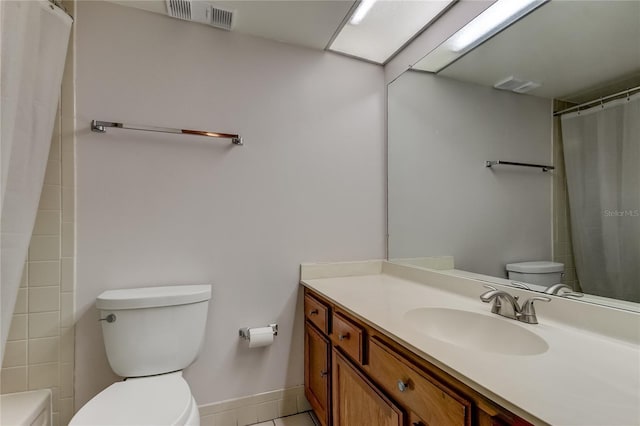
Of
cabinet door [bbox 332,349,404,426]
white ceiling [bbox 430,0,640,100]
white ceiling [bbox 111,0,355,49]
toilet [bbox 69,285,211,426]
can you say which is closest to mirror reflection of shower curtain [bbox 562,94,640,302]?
white ceiling [bbox 430,0,640,100]

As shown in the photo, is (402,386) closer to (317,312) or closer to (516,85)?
(317,312)

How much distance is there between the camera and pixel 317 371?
155 cm

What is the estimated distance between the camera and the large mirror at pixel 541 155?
3.10 feet

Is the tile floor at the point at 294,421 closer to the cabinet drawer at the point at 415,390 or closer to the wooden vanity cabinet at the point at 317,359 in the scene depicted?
the wooden vanity cabinet at the point at 317,359

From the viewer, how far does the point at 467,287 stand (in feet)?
4.43

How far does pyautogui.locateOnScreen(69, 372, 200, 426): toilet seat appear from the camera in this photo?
0.98 m

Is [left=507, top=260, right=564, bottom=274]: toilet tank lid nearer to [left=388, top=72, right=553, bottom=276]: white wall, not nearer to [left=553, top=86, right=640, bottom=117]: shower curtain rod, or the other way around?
[left=388, top=72, right=553, bottom=276]: white wall

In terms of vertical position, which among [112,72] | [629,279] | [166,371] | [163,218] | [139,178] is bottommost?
[166,371]

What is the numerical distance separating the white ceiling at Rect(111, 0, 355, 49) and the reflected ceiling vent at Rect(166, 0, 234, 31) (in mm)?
34

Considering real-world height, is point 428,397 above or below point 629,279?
below

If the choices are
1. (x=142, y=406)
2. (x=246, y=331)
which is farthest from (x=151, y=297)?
(x=246, y=331)

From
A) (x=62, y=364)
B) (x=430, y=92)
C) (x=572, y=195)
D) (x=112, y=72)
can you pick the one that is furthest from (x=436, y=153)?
(x=62, y=364)

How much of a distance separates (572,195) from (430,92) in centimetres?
99

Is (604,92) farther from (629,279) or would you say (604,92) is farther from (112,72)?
(112,72)
